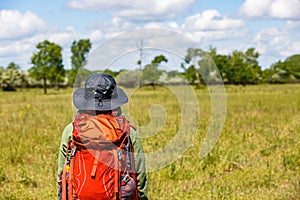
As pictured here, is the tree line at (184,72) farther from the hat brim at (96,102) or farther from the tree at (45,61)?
the hat brim at (96,102)

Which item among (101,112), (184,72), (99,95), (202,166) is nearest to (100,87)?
(99,95)

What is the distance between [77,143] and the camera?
12.3 feet

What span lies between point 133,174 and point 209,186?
403 centimetres

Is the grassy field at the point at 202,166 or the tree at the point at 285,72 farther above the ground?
the tree at the point at 285,72

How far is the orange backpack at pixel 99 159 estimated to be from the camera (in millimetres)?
3707

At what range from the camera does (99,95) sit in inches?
150

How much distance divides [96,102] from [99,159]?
0.45 m

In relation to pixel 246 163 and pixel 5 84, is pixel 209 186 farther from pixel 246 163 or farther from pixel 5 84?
pixel 5 84

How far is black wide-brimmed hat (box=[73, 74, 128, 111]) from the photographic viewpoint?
380 centimetres

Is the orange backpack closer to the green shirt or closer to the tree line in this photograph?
the green shirt

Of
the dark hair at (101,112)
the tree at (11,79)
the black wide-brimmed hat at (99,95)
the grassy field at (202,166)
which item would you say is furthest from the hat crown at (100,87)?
the tree at (11,79)

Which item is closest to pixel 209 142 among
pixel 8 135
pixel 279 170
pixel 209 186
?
pixel 279 170

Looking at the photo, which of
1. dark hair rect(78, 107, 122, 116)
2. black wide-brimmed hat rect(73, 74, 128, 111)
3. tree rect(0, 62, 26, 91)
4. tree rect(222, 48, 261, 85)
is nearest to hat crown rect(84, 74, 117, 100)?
black wide-brimmed hat rect(73, 74, 128, 111)

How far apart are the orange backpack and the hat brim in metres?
0.07
